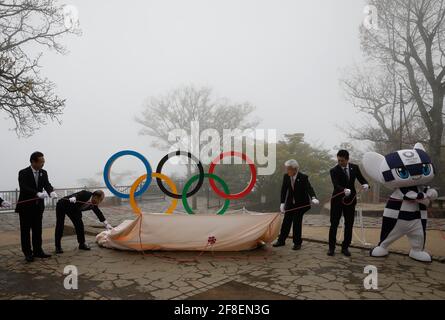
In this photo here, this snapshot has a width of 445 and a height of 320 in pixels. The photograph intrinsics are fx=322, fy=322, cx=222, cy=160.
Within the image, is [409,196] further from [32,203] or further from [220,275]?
[32,203]

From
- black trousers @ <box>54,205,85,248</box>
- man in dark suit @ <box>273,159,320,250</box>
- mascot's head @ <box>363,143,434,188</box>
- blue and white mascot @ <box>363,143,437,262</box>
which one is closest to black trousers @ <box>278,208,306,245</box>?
man in dark suit @ <box>273,159,320,250</box>

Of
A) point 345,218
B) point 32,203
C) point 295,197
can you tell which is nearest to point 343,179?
point 345,218

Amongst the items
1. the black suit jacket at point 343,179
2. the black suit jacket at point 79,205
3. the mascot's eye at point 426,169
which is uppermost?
the mascot's eye at point 426,169

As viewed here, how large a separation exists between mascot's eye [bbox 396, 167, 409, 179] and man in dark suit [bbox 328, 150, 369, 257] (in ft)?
2.02

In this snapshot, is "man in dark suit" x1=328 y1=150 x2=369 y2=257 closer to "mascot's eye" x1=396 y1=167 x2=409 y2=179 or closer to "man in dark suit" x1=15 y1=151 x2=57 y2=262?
"mascot's eye" x1=396 y1=167 x2=409 y2=179

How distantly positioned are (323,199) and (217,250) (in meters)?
13.8

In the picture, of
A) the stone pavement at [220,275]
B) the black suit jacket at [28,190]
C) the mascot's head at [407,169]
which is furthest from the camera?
the black suit jacket at [28,190]

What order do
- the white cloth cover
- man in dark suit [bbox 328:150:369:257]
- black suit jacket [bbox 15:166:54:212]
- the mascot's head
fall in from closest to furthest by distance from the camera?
the mascot's head → black suit jacket [bbox 15:166:54:212] → man in dark suit [bbox 328:150:369:257] → the white cloth cover

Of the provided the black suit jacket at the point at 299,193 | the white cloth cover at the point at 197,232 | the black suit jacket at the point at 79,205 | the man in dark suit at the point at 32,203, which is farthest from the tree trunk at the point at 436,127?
the man in dark suit at the point at 32,203

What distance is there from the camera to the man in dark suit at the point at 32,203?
18.7 feet

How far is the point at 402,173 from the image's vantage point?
558 centimetres

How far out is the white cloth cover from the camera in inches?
242

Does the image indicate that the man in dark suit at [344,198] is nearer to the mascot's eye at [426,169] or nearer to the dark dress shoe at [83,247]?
the mascot's eye at [426,169]
